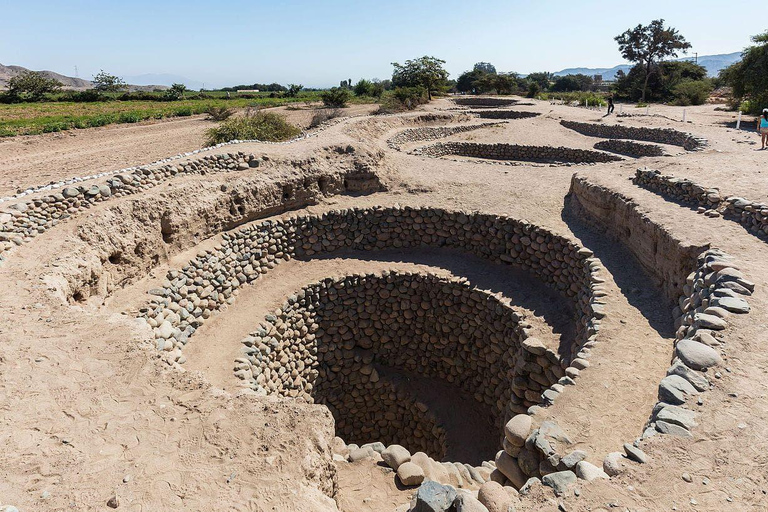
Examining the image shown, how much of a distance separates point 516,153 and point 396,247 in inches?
460

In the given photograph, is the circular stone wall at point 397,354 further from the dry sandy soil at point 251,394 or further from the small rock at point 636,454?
the small rock at point 636,454

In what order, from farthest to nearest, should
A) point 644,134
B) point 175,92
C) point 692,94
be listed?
1. point 175,92
2. point 692,94
3. point 644,134

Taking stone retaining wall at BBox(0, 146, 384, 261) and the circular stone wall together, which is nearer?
stone retaining wall at BBox(0, 146, 384, 261)

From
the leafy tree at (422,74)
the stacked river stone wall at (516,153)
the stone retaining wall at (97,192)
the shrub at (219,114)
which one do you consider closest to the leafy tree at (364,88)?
the leafy tree at (422,74)

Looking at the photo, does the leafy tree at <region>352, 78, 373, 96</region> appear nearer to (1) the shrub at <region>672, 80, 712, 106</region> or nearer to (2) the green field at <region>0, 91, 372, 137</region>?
(2) the green field at <region>0, 91, 372, 137</region>

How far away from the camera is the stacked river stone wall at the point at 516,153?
1848 centimetres

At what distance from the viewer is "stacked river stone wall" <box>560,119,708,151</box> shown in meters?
17.3

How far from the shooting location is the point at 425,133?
24.1 metres

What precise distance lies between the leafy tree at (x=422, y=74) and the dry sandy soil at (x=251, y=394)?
105ft

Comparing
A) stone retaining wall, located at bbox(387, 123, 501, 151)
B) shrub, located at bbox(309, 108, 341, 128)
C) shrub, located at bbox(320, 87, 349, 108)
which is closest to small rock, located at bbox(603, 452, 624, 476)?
stone retaining wall, located at bbox(387, 123, 501, 151)

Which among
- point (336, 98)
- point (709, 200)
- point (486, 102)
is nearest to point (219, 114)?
point (336, 98)

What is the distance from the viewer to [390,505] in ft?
16.0

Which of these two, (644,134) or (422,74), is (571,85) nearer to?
(422,74)

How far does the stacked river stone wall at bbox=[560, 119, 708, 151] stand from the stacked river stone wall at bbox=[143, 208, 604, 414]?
10.9m
